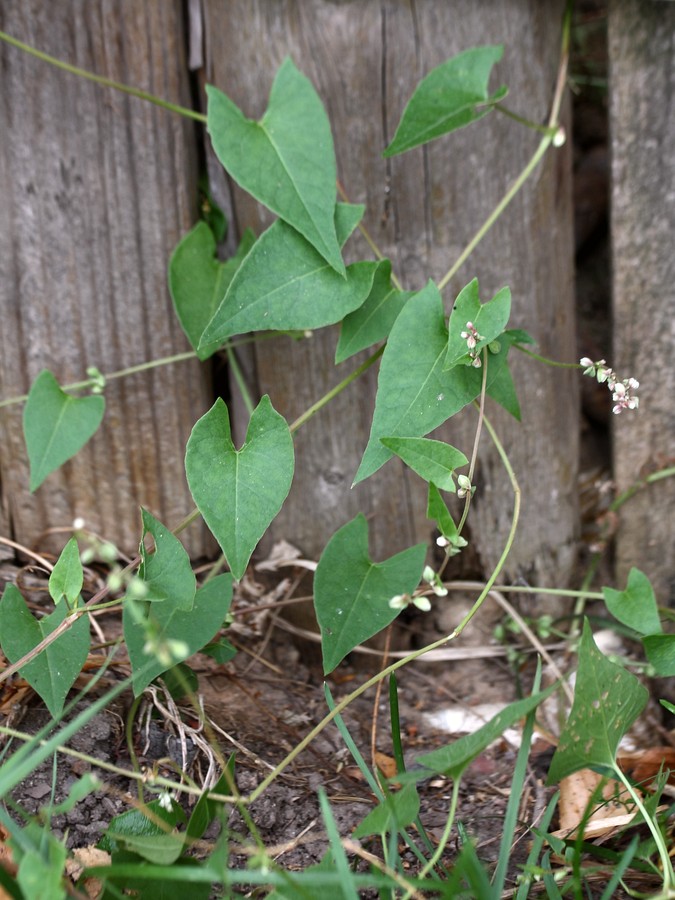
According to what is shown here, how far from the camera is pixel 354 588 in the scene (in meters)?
1.10

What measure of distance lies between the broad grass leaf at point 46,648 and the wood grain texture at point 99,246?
16.9 inches

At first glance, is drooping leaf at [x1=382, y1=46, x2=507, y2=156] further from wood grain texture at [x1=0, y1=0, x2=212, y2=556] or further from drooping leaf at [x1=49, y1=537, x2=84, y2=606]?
drooping leaf at [x1=49, y1=537, x2=84, y2=606]

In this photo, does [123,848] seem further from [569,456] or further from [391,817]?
[569,456]

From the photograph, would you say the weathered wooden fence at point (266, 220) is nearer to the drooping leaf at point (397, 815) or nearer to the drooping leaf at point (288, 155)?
the drooping leaf at point (288, 155)

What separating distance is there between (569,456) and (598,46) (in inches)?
42.0

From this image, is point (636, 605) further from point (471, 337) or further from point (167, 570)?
point (167, 570)

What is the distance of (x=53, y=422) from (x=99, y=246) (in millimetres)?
314

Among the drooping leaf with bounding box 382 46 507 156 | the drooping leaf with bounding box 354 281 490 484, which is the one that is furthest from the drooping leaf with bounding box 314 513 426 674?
the drooping leaf with bounding box 382 46 507 156

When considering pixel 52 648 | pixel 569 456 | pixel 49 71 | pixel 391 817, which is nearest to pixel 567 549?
pixel 569 456

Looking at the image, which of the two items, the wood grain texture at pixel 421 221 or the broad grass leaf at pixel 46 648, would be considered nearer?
the broad grass leaf at pixel 46 648

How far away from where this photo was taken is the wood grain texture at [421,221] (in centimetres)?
132

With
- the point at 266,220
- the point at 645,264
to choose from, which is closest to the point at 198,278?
the point at 266,220

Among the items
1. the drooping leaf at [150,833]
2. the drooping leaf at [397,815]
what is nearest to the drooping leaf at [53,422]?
the drooping leaf at [150,833]

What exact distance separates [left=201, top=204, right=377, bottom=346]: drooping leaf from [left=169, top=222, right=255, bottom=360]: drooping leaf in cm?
17
